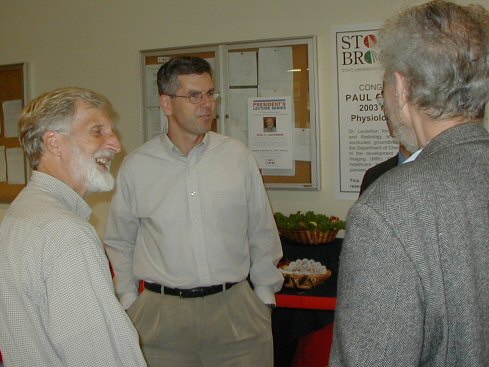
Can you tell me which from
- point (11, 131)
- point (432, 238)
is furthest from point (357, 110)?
point (11, 131)

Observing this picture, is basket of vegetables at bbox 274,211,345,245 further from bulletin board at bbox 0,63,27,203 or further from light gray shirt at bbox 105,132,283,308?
bulletin board at bbox 0,63,27,203

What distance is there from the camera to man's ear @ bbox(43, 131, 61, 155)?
4.99 ft

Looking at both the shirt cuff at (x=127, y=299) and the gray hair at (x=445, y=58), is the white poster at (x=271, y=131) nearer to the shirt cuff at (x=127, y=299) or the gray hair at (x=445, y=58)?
the shirt cuff at (x=127, y=299)

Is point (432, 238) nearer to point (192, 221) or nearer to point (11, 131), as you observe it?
point (192, 221)

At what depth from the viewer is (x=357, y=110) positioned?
10.1ft

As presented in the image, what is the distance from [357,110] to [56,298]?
224 centimetres

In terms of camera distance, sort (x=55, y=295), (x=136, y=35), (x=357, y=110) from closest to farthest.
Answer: (x=55, y=295) → (x=357, y=110) → (x=136, y=35)

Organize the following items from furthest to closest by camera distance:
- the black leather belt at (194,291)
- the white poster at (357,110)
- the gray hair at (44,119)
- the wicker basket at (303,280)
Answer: the white poster at (357,110)
the wicker basket at (303,280)
the black leather belt at (194,291)
the gray hair at (44,119)

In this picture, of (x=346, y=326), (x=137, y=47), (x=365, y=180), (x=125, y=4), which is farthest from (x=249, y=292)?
(x=125, y=4)

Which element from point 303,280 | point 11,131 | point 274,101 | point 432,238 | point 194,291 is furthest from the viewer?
point 11,131

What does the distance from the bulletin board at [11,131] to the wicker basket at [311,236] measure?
85.3 inches

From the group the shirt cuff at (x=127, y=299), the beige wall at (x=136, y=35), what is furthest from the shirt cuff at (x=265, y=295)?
the beige wall at (x=136, y=35)

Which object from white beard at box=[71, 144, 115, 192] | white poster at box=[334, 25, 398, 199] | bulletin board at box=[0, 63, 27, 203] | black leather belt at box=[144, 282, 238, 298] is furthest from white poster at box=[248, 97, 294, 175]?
bulletin board at box=[0, 63, 27, 203]

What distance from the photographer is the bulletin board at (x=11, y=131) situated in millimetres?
3967
